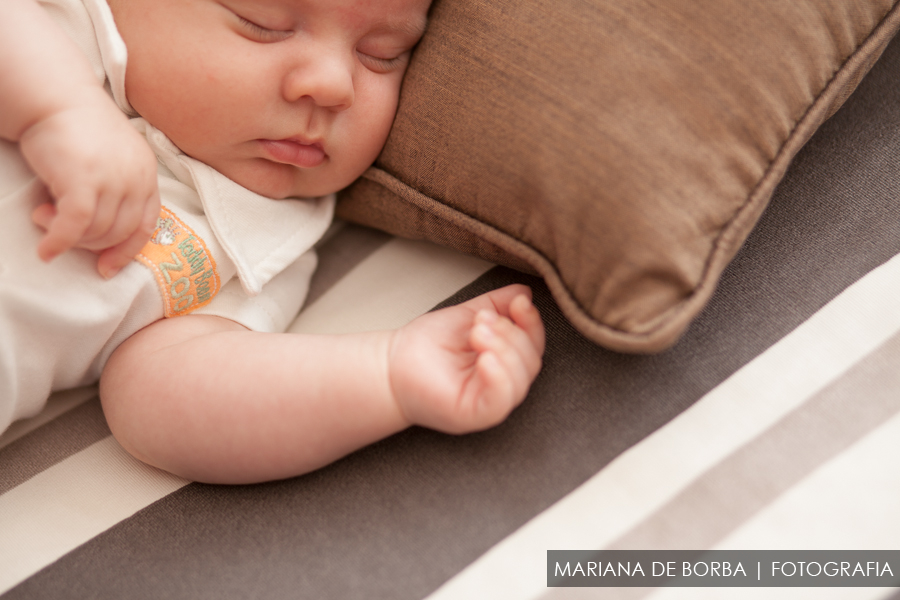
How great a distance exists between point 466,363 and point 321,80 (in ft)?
1.26

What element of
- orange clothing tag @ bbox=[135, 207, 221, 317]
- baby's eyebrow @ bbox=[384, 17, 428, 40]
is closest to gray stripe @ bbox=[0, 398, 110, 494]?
orange clothing tag @ bbox=[135, 207, 221, 317]

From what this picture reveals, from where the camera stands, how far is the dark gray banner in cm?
60

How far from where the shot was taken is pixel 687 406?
68 centimetres

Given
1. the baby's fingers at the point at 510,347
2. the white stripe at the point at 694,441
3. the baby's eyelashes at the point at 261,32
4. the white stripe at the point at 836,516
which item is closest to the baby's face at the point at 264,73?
the baby's eyelashes at the point at 261,32

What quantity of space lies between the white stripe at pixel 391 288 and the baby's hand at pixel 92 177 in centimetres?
27

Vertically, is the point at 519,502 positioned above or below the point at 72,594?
above

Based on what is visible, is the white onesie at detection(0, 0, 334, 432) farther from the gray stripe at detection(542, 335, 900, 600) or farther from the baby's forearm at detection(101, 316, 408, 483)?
the gray stripe at detection(542, 335, 900, 600)

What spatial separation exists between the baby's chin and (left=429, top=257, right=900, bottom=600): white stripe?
0.53m

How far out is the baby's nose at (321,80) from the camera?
2.47ft

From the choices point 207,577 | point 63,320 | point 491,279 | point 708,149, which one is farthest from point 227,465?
point 708,149

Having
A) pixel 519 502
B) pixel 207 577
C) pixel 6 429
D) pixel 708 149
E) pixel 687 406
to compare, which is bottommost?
pixel 6 429

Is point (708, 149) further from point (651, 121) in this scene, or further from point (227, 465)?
point (227, 465)

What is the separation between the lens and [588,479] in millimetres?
662

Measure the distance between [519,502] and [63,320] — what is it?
0.56 m
